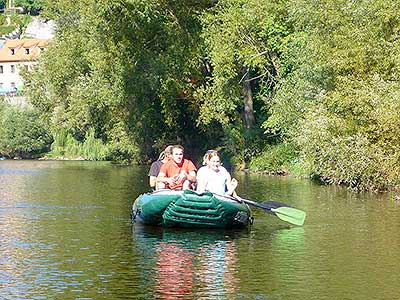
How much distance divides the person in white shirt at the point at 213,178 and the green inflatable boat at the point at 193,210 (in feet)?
2.20

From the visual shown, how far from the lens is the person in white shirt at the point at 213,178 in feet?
67.0

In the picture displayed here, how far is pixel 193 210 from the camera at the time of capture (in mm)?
19734

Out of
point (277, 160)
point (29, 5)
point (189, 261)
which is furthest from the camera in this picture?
point (29, 5)

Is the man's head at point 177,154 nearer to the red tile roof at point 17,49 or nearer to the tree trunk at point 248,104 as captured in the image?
the tree trunk at point 248,104

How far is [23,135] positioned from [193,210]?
54.1m

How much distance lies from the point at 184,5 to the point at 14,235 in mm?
29122

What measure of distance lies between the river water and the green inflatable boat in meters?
0.22

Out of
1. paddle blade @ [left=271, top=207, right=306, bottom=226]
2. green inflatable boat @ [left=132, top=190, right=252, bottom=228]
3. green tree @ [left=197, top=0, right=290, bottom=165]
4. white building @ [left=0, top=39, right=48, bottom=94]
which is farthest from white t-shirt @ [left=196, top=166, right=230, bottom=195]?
white building @ [left=0, top=39, right=48, bottom=94]

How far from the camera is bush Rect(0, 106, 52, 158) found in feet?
237

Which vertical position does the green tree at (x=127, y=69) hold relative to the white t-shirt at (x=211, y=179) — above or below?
above

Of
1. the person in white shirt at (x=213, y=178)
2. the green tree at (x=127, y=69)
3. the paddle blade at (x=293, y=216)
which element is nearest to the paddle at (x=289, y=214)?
the paddle blade at (x=293, y=216)

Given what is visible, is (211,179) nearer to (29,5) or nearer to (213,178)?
(213,178)

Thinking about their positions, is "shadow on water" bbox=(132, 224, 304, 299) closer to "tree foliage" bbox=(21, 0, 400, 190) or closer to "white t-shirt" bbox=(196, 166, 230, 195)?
"white t-shirt" bbox=(196, 166, 230, 195)

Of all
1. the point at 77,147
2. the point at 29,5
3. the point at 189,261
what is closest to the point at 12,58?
the point at 29,5
